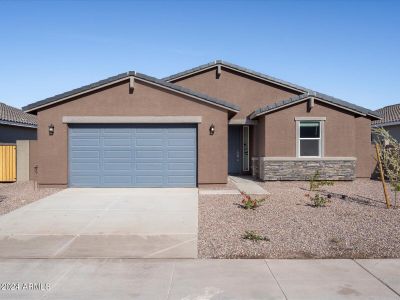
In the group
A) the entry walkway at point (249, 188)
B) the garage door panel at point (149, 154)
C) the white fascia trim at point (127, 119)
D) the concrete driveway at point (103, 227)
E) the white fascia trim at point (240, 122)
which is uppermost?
the white fascia trim at point (240, 122)

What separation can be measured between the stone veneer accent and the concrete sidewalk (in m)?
10.3

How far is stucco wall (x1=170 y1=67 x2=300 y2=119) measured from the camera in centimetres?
1945

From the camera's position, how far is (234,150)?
19938 mm

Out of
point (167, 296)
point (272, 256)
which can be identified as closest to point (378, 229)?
point (272, 256)

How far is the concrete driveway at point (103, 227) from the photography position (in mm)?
6637

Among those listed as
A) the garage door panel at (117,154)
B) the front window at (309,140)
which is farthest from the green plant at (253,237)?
the front window at (309,140)

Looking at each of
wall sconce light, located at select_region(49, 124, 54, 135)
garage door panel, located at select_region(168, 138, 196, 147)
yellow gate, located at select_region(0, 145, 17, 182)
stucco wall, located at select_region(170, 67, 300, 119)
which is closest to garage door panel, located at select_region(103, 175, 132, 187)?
garage door panel, located at select_region(168, 138, 196, 147)

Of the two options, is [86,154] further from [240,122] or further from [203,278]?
[203,278]

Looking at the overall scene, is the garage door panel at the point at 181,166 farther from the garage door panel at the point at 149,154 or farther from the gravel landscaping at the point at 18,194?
the gravel landscaping at the point at 18,194

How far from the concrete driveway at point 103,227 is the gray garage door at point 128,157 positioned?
6.32 feet

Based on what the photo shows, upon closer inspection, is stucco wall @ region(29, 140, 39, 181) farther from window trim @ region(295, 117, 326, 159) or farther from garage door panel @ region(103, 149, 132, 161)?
window trim @ region(295, 117, 326, 159)

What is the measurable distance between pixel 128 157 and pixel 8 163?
6146 millimetres

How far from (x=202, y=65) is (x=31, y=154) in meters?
9.46

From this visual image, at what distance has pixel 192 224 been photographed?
8695mm
